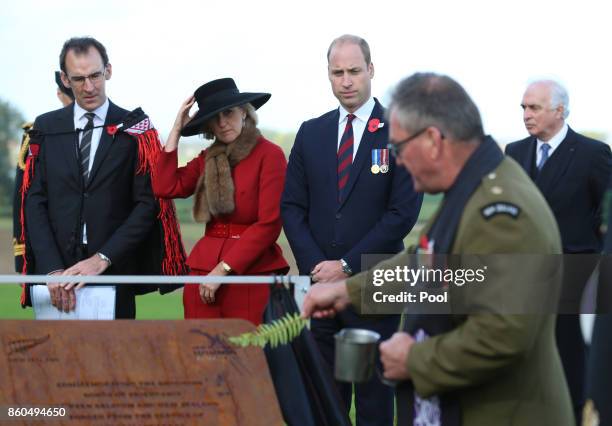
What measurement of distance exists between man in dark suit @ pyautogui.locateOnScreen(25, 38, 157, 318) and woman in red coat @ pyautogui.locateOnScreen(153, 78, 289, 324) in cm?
22

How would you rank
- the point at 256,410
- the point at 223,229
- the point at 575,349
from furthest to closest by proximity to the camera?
the point at 575,349 < the point at 223,229 < the point at 256,410

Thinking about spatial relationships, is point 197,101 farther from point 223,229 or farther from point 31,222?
point 31,222

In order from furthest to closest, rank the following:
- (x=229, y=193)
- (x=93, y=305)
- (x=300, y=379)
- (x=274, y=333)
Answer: (x=229, y=193)
(x=93, y=305)
(x=300, y=379)
(x=274, y=333)

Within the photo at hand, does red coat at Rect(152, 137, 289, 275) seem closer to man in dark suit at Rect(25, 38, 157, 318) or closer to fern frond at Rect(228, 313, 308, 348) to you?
man in dark suit at Rect(25, 38, 157, 318)

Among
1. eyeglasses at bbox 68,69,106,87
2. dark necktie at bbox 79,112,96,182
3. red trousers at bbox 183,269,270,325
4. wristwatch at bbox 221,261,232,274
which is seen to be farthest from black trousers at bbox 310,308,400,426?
eyeglasses at bbox 68,69,106,87

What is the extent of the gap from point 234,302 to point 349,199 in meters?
0.76

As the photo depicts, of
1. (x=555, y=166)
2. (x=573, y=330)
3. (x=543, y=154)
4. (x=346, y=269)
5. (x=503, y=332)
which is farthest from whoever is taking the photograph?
(x=543, y=154)

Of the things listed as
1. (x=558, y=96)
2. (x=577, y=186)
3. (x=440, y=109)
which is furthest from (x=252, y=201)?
(x=440, y=109)

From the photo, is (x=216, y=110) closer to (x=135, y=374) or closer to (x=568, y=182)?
(x=135, y=374)

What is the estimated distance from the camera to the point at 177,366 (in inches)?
134

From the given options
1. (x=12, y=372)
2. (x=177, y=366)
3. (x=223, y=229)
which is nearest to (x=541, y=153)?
(x=223, y=229)

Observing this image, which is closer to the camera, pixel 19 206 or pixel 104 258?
pixel 104 258

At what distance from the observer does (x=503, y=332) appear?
2160 mm

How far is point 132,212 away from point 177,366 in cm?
133
